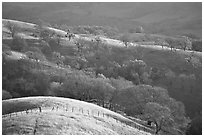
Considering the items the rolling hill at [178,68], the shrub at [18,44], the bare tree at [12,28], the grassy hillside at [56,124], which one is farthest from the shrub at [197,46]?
the grassy hillside at [56,124]

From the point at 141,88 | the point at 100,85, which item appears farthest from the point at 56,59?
the point at 141,88

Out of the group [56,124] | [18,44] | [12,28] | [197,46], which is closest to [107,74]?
[18,44]

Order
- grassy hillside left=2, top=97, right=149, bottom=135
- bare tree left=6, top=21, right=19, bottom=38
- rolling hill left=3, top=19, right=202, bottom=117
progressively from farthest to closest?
bare tree left=6, top=21, right=19, bottom=38 → rolling hill left=3, top=19, right=202, bottom=117 → grassy hillside left=2, top=97, right=149, bottom=135

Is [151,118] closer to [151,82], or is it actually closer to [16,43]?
[151,82]

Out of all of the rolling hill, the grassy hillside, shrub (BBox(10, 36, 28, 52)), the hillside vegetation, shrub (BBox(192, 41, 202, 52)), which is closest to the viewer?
the grassy hillside

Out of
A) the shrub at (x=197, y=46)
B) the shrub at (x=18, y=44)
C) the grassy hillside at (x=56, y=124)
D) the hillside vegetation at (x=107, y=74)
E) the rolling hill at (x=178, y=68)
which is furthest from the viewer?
the shrub at (x=197, y=46)

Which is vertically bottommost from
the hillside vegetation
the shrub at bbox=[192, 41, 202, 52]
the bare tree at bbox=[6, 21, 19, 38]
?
the hillside vegetation

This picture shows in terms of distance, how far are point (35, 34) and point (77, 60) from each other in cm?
3077

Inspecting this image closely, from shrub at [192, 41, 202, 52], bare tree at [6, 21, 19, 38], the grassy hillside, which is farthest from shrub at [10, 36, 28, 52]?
shrub at [192, 41, 202, 52]

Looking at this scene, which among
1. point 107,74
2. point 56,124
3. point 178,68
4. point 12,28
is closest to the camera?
point 56,124

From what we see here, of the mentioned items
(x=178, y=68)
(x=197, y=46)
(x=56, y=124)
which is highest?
(x=197, y=46)

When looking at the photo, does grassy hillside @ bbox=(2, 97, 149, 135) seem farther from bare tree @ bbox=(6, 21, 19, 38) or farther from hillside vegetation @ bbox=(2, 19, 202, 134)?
bare tree @ bbox=(6, 21, 19, 38)

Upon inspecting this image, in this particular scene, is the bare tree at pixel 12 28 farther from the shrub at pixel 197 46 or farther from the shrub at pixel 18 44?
the shrub at pixel 197 46

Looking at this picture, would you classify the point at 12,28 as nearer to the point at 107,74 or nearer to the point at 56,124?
the point at 107,74
